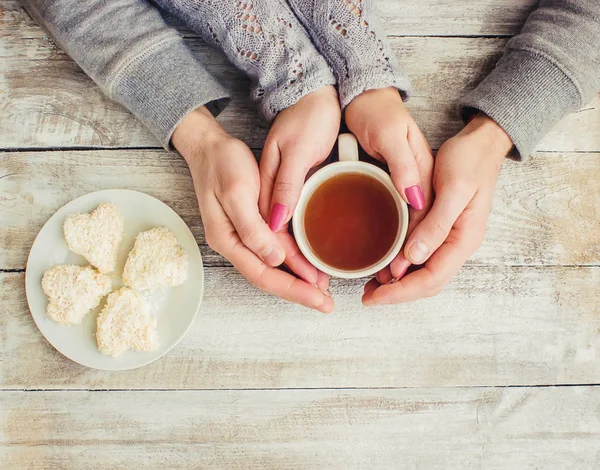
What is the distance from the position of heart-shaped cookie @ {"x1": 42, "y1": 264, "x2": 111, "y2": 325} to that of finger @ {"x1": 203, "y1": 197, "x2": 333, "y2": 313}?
25 centimetres

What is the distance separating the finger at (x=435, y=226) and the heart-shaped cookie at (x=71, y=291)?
22.3 inches

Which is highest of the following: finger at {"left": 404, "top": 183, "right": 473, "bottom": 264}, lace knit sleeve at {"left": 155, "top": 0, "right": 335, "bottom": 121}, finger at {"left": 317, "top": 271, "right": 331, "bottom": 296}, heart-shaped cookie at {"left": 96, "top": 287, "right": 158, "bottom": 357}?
lace knit sleeve at {"left": 155, "top": 0, "right": 335, "bottom": 121}

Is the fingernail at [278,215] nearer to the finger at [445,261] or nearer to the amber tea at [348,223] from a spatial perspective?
the amber tea at [348,223]

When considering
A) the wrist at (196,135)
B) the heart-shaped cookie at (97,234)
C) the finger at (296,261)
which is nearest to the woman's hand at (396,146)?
the finger at (296,261)

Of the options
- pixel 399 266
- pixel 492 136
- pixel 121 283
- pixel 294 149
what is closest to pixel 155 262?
pixel 121 283

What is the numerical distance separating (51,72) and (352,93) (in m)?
0.61

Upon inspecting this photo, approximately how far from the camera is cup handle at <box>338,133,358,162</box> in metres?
0.90

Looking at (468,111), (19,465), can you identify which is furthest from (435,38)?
(19,465)

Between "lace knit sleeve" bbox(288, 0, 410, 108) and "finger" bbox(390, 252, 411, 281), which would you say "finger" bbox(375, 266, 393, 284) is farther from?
"lace knit sleeve" bbox(288, 0, 410, 108)

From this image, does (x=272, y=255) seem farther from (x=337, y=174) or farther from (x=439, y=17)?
(x=439, y=17)

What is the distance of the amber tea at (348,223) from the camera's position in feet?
2.96

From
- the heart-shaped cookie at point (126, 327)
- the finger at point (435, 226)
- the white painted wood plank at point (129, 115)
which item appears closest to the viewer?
the finger at point (435, 226)

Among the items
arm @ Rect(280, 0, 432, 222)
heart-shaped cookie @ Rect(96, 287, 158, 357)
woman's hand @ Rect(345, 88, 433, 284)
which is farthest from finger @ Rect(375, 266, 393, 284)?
heart-shaped cookie @ Rect(96, 287, 158, 357)

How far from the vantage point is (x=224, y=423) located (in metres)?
1.02
